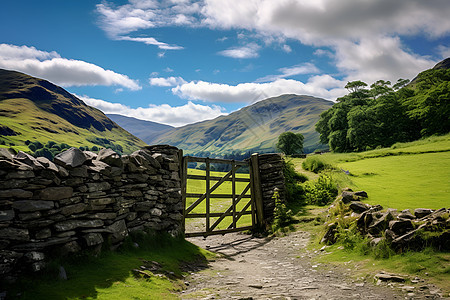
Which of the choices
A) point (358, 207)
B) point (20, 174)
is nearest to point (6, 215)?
point (20, 174)

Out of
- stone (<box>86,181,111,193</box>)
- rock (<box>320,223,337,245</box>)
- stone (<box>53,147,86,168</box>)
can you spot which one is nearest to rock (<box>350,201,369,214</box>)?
rock (<box>320,223,337,245</box>)

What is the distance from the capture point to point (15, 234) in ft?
16.6

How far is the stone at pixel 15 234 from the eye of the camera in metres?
4.91

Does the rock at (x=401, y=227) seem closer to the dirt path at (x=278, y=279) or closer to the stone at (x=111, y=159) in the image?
the dirt path at (x=278, y=279)

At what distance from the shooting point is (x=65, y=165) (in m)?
6.26

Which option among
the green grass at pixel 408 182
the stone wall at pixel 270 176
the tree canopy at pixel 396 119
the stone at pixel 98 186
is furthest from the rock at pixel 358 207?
the tree canopy at pixel 396 119

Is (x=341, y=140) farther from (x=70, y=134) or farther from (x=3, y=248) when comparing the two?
(x=70, y=134)

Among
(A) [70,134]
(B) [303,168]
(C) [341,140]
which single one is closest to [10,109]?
(A) [70,134]

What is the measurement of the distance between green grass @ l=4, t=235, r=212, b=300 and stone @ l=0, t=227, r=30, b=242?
689 millimetres

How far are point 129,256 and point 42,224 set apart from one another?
7.42ft

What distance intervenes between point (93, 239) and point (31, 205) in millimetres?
1548

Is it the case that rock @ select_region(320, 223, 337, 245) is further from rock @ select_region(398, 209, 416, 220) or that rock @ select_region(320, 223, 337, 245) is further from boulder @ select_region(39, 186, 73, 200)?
boulder @ select_region(39, 186, 73, 200)

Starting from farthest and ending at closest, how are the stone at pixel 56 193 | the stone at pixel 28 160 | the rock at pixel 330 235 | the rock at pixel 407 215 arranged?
the rock at pixel 330 235 → the rock at pixel 407 215 → the stone at pixel 56 193 → the stone at pixel 28 160

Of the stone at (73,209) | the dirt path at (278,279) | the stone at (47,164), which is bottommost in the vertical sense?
the dirt path at (278,279)
